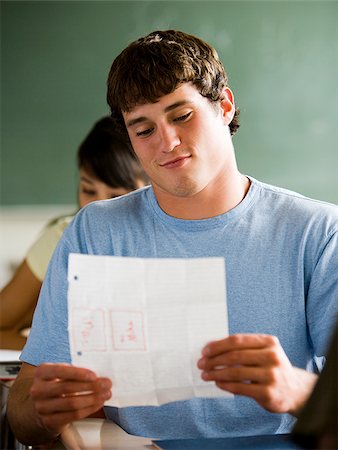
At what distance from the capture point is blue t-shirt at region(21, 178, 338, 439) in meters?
1.74

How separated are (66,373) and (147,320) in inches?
7.3

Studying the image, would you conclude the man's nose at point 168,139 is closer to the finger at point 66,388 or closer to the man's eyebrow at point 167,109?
the man's eyebrow at point 167,109

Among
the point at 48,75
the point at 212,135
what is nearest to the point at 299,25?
the point at 48,75

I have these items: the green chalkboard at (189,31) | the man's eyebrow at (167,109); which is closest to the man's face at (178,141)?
the man's eyebrow at (167,109)

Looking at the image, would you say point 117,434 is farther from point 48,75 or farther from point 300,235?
point 48,75

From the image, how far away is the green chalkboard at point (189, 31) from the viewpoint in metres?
5.11

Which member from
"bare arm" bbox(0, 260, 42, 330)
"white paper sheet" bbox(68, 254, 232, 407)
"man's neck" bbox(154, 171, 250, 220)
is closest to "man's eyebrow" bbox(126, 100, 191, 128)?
"man's neck" bbox(154, 171, 250, 220)

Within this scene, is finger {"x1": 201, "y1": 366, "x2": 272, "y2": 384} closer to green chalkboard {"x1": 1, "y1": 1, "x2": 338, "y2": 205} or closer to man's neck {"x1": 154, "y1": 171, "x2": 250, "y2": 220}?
man's neck {"x1": 154, "y1": 171, "x2": 250, "y2": 220}

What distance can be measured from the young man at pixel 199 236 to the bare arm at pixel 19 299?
1435mm

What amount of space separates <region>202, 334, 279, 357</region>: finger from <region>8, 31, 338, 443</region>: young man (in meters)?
0.29

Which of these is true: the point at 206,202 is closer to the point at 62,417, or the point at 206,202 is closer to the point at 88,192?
the point at 62,417

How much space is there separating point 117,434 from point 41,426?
0.14 m

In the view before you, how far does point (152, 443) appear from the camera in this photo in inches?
60.8

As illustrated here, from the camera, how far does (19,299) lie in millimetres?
3301
